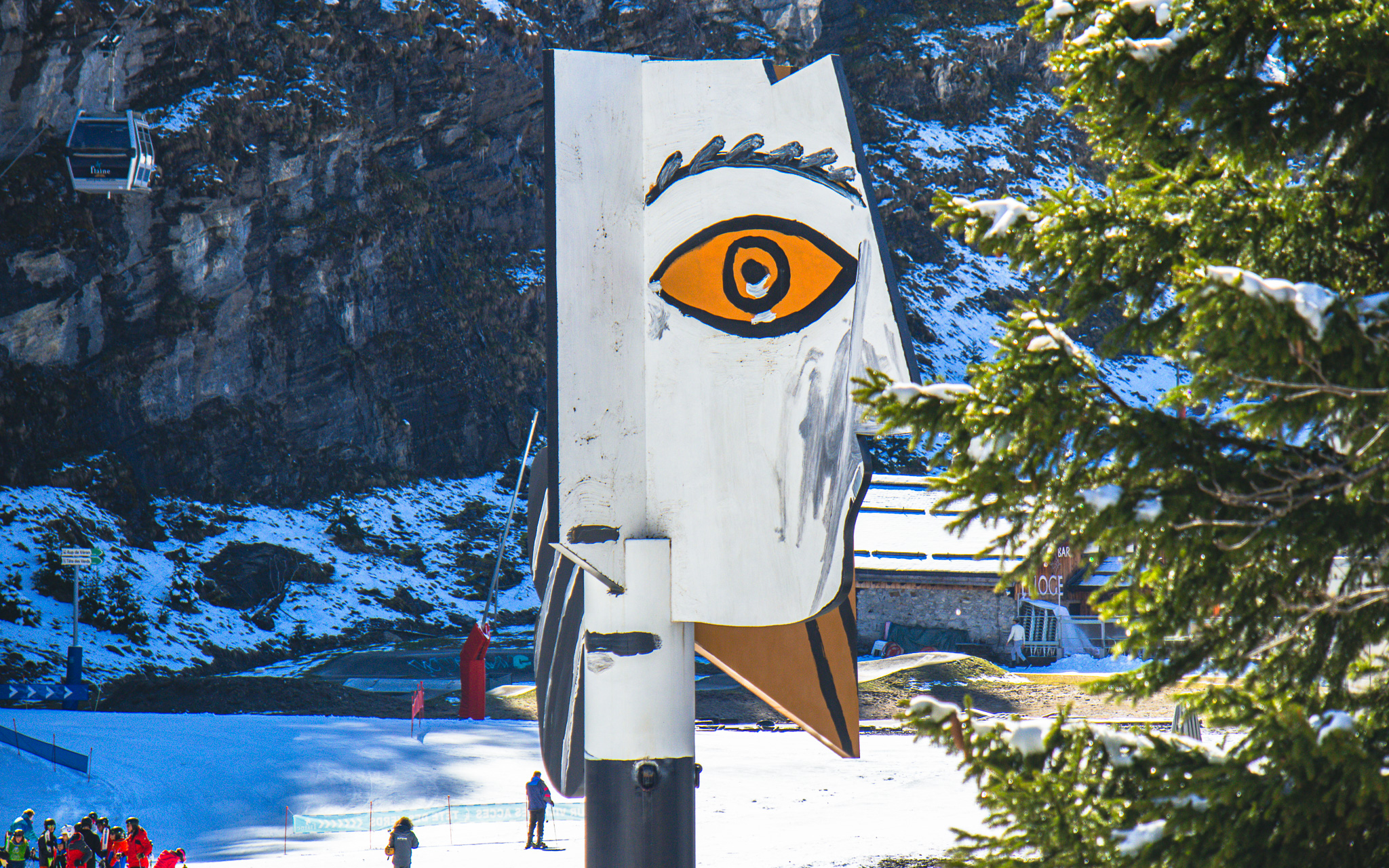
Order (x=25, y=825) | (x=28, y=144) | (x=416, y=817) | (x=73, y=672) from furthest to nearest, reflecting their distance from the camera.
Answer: (x=28, y=144)
(x=73, y=672)
(x=416, y=817)
(x=25, y=825)

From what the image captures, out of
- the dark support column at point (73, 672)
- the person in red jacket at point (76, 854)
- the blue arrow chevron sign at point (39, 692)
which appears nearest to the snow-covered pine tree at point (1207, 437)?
the person in red jacket at point (76, 854)

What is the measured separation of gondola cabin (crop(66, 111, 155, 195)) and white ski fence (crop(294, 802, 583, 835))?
19342 millimetres

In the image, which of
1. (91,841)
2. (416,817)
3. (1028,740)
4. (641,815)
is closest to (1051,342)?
(1028,740)

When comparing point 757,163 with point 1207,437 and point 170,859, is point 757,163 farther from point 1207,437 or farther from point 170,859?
Result: point 170,859

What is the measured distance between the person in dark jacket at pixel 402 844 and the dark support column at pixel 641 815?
22.2 ft

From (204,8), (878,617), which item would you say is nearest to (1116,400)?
(878,617)

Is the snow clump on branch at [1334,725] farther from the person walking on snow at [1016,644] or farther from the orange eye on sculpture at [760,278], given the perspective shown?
the person walking on snow at [1016,644]

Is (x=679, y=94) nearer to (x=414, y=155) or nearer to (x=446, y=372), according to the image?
(x=446, y=372)

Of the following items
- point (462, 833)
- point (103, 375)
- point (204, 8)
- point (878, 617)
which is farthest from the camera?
point (204, 8)

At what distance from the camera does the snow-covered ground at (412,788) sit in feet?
45.0

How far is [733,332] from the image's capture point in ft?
19.5

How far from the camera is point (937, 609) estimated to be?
31734mm

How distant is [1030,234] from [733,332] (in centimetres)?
219

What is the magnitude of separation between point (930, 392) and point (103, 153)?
30050 mm
